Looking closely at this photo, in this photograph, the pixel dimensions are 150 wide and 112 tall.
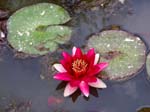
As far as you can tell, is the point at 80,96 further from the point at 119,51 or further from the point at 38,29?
→ the point at 38,29

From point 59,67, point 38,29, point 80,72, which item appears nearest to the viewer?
point 80,72

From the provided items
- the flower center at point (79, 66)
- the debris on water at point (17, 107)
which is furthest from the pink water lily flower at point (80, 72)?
the debris on water at point (17, 107)

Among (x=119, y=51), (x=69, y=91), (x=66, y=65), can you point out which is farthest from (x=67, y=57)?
(x=119, y=51)

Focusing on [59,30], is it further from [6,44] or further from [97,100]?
[97,100]

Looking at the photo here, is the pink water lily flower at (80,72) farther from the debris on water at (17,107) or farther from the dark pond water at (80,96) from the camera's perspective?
the debris on water at (17,107)

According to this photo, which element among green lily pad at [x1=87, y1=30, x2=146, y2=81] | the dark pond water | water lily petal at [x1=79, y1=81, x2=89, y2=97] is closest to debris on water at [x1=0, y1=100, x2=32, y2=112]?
the dark pond water

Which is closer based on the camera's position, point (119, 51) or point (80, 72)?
point (80, 72)

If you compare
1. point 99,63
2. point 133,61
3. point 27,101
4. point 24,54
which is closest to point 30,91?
point 27,101
